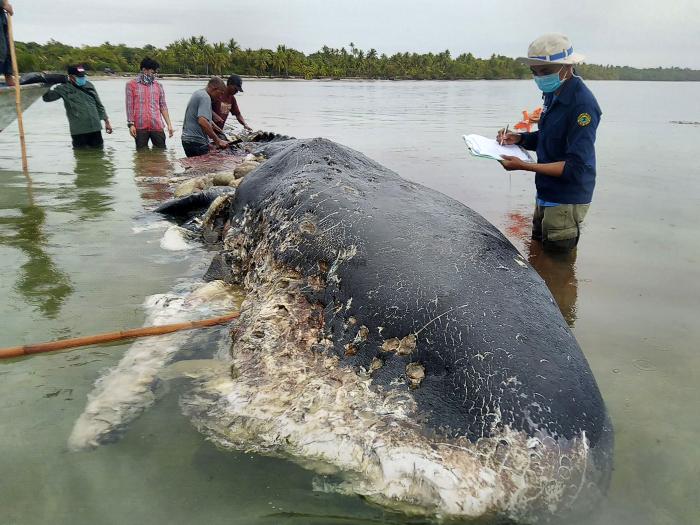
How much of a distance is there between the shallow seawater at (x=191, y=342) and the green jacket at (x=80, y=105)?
7.40ft

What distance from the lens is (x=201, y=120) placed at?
12.2 meters

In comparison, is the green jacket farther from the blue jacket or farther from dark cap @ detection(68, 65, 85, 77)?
the blue jacket

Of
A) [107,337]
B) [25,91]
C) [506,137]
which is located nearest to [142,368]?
[107,337]

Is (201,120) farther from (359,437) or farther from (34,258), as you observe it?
(359,437)

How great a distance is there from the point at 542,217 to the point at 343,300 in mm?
3540

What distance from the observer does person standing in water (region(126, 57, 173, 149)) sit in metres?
13.4

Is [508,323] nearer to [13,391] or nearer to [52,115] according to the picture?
[13,391]

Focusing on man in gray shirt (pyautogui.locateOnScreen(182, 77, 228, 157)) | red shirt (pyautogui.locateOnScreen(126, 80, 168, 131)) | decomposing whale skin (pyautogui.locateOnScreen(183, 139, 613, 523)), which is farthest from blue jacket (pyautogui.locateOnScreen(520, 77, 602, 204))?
red shirt (pyautogui.locateOnScreen(126, 80, 168, 131))

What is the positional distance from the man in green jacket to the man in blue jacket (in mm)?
11287

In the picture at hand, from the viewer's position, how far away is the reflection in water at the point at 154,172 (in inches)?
393

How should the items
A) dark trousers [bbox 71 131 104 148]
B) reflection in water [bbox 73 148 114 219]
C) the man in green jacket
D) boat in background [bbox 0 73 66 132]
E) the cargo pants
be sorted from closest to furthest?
the cargo pants < reflection in water [bbox 73 148 114 219] < boat in background [bbox 0 73 66 132] < the man in green jacket < dark trousers [bbox 71 131 104 148]

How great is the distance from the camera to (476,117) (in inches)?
1123

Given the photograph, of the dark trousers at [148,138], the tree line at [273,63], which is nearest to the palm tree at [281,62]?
the tree line at [273,63]

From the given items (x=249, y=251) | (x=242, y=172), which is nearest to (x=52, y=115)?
(x=242, y=172)
